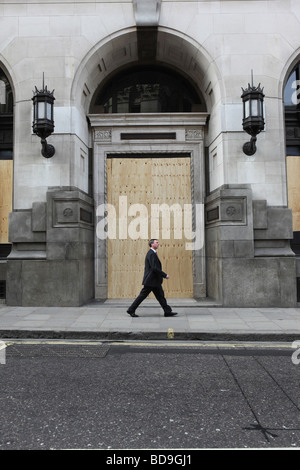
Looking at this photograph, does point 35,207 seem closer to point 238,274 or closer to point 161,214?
point 161,214

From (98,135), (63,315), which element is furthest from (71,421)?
(98,135)

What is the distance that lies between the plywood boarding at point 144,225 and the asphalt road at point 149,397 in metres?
4.93

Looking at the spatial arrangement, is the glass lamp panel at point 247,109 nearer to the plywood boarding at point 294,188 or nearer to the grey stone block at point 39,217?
the plywood boarding at point 294,188

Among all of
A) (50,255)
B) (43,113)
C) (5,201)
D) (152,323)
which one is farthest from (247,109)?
(5,201)

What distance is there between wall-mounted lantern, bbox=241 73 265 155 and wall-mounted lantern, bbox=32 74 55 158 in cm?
490

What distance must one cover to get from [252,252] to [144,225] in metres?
3.29

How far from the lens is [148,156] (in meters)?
11.5

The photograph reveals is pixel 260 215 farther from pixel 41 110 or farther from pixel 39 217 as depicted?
pixel 41 110

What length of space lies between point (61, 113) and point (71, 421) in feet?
28.1

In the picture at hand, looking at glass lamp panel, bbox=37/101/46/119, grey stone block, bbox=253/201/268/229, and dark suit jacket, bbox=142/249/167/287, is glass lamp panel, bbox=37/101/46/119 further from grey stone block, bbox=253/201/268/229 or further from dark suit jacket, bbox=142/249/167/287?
grey stone block, bbox=253/201/268/229

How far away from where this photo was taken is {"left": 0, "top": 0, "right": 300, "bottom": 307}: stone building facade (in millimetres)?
9867

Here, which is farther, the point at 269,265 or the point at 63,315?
the point at 269,265

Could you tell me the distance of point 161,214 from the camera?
11266 millimetres

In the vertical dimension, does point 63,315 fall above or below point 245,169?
below
